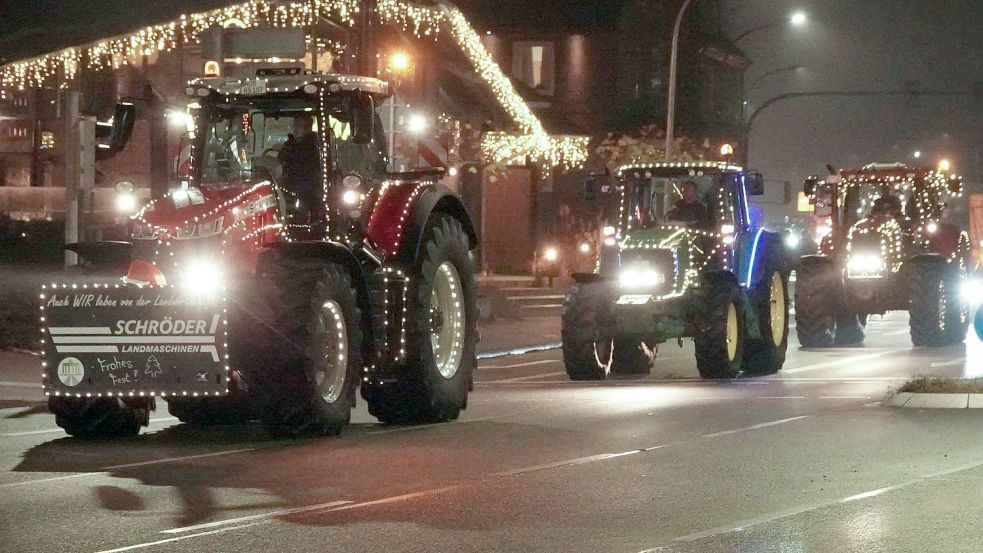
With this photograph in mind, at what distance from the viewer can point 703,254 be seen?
2138cm

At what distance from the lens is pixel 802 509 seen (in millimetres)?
10477

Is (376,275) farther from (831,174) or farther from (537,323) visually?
(537,323)

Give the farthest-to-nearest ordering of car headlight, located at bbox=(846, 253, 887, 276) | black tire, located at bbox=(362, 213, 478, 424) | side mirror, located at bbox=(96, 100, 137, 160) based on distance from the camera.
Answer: car headlight, located at bbox=(846, 253, 887, 276) < black tire, located at bbox=(362, 213, 478, 424) < side mirror, located at bbox=(96, 100, 137, 160)

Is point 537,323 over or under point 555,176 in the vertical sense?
under

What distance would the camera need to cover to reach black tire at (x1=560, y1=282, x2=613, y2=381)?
21016 millimetres

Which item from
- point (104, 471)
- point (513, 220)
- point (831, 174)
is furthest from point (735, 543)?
point (513, 220)

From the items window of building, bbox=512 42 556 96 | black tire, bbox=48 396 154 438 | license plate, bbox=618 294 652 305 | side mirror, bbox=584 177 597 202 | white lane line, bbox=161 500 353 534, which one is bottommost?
white lane line, bbox=161 500 353 534

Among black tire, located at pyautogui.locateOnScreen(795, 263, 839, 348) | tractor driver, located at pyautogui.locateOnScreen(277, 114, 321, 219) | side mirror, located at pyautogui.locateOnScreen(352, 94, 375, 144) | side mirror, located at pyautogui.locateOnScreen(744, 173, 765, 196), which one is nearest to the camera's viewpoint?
side mirror, located at pyautogui.locateOnScreen(352, 94, 375, 144)

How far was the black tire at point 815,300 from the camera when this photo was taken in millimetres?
27422

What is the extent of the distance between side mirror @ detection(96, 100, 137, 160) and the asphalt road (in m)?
2.40

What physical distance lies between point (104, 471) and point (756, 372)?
487 inches

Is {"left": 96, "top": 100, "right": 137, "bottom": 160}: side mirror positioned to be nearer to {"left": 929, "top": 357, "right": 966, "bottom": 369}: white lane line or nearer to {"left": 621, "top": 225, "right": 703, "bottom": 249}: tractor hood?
Answer: {"left": 621, "top": 225, "right": 703, "bottom": 249}: tractor hood

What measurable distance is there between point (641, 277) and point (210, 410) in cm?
730

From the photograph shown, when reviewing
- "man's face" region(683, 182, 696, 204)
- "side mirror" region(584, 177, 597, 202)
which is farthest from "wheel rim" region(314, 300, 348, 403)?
"man's face" region(683, 182, 696, 204)
